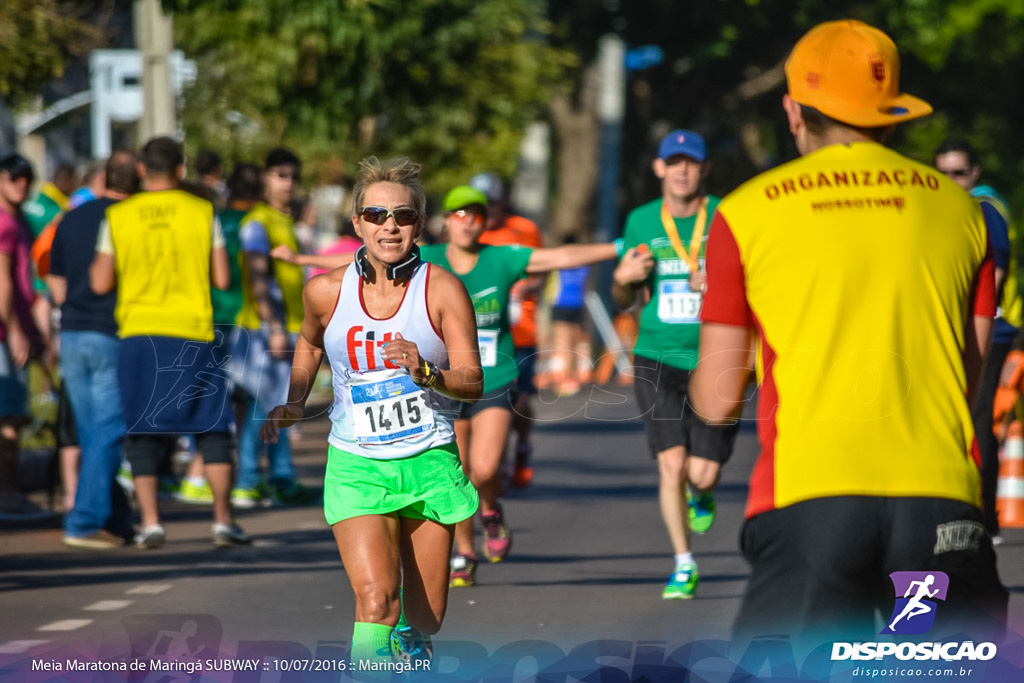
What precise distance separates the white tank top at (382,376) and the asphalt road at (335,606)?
2.27 feet

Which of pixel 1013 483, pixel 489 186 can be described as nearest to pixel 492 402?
pixel 489 186

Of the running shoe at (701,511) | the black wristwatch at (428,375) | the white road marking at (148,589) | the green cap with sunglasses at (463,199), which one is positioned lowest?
the white road marking at (148,589)

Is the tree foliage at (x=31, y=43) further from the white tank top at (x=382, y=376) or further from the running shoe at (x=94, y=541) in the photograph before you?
the white tank top at (x=382, y=376)

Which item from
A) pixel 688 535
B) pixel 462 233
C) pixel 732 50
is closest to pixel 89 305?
pixel 462 233

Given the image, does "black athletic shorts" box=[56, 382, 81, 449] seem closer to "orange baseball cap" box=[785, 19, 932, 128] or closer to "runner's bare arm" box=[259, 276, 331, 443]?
"runner's bare arm" box=[259, 276, 331, 443]

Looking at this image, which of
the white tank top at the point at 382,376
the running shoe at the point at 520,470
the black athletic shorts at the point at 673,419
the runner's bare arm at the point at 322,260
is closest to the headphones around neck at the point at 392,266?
the white tank top at the point at 382,376

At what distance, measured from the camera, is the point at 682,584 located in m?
8.06

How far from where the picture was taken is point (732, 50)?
35906 mm

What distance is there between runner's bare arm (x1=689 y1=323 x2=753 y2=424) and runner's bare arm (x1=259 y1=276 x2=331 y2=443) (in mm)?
1903

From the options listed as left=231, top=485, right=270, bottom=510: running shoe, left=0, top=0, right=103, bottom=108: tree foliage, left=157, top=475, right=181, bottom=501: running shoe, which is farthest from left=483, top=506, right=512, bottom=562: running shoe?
left=0, top=0, right=103, bottom=108: tree foliage

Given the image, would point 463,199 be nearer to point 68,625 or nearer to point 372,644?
point 68,625

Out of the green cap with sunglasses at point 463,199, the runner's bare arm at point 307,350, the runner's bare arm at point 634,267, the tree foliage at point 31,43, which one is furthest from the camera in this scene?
the tree foliage at point 31,43

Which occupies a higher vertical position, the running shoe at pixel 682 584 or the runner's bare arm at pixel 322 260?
the runner's bare arm at pixel 322 260

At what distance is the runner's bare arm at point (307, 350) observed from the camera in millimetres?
5289
